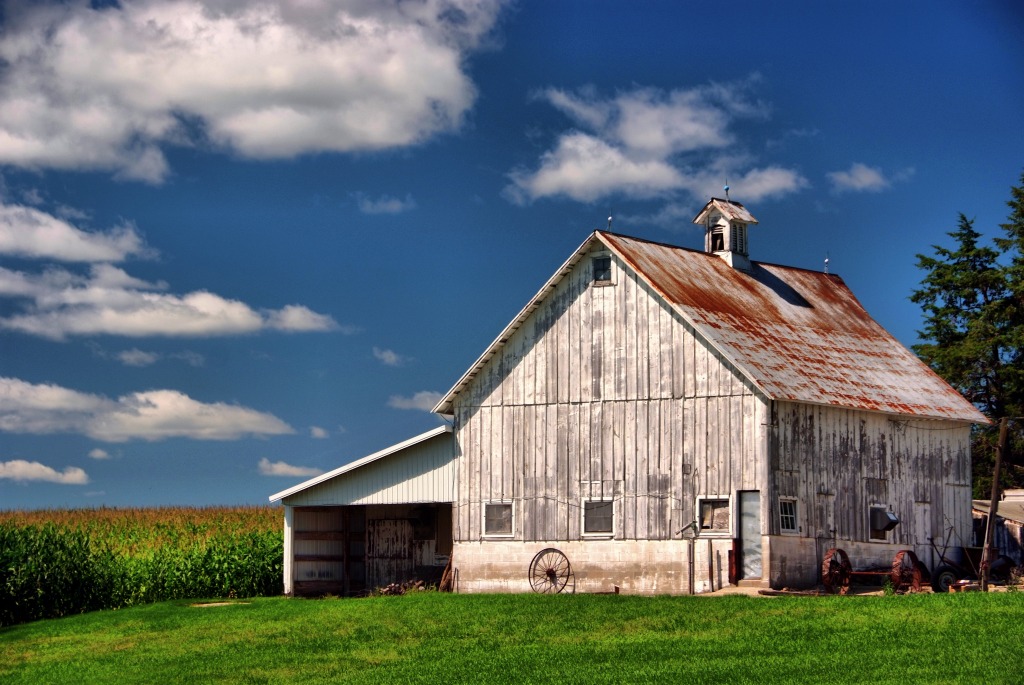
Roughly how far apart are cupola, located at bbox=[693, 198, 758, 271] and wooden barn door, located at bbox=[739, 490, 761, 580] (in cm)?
A: 1042

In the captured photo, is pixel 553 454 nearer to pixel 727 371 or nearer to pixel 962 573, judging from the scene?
pixel 727 371

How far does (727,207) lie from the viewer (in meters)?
45.1

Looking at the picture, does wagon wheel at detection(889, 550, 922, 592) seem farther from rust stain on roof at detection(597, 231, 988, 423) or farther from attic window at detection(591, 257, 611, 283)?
attic window at detection(591, 257, 611, 283)

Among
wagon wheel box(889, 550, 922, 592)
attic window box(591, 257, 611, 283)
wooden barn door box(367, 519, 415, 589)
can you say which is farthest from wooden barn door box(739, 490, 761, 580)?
wooden barn door box(367, 519, 415, 589)

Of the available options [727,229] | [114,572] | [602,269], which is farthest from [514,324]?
[114,572]

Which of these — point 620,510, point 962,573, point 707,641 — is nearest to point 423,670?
point 707,641

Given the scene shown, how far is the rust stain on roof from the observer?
126 feet

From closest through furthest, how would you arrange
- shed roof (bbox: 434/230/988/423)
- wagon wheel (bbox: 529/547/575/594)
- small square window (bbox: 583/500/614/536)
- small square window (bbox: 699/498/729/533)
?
1. small square window (bbox: 699/498/729/533)
2. shed roof (bbox: 434/230/988/423)
3. small square window (bbox: 583/500/614/536)
4. wagon wheel (bbox: 529/547/575/594)

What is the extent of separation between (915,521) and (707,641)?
14.3m

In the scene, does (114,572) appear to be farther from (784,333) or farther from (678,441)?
(784,333)

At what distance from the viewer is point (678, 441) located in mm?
38062

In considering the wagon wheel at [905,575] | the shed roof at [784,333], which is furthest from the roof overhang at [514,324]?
the wagon wheel at [905,575]

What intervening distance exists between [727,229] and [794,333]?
4.66 metres

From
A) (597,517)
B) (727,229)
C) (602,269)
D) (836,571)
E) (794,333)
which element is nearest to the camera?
(836,571)
